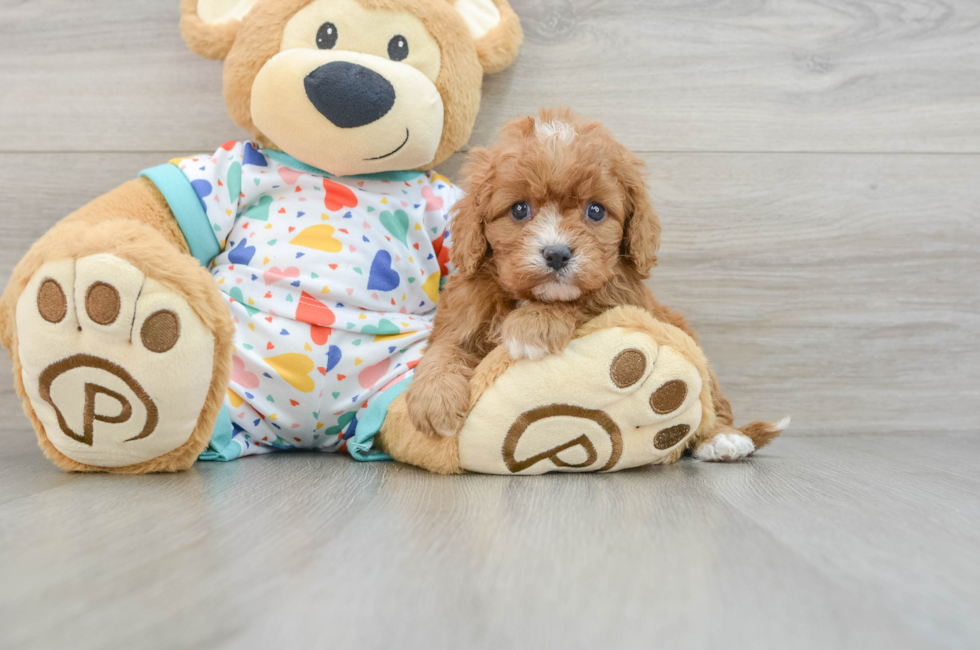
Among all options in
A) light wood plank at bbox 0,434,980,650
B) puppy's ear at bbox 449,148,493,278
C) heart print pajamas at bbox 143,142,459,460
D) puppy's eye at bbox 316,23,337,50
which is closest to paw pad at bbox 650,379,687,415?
light wood plank at bbox 0,434,980,650

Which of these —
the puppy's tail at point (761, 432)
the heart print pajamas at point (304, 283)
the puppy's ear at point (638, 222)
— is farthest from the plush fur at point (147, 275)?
the puppy's tail at point (761, 432)

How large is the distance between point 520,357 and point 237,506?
1.34 ft

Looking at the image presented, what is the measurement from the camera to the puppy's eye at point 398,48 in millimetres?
1150

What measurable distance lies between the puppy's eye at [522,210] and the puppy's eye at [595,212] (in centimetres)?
8

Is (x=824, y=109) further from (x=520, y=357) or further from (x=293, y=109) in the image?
(x=293, y=109)

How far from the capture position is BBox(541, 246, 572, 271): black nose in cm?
93

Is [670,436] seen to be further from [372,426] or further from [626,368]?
[372,426]

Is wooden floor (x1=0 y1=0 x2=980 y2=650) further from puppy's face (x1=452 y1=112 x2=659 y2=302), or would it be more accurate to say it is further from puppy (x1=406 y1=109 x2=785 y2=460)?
puppy's face (x1=452 y1=112 x2=659 y2=302)

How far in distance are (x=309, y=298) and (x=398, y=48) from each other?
17.4 inches

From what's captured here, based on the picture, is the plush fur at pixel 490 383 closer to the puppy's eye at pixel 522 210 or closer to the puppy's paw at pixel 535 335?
the puppy's paw at pixel 535 335

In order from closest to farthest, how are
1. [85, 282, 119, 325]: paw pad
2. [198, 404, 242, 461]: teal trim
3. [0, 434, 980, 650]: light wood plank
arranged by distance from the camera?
1. [0, 434, 980, 650]: light wood plank
2. [85, 282, 119, 325]: paw pad
3. [198, 404, 242, 461]: teal trim

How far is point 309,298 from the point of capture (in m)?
1.17

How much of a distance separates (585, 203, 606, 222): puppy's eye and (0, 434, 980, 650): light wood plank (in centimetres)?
37

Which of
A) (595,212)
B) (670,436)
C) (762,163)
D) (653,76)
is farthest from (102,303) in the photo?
(762,163)
